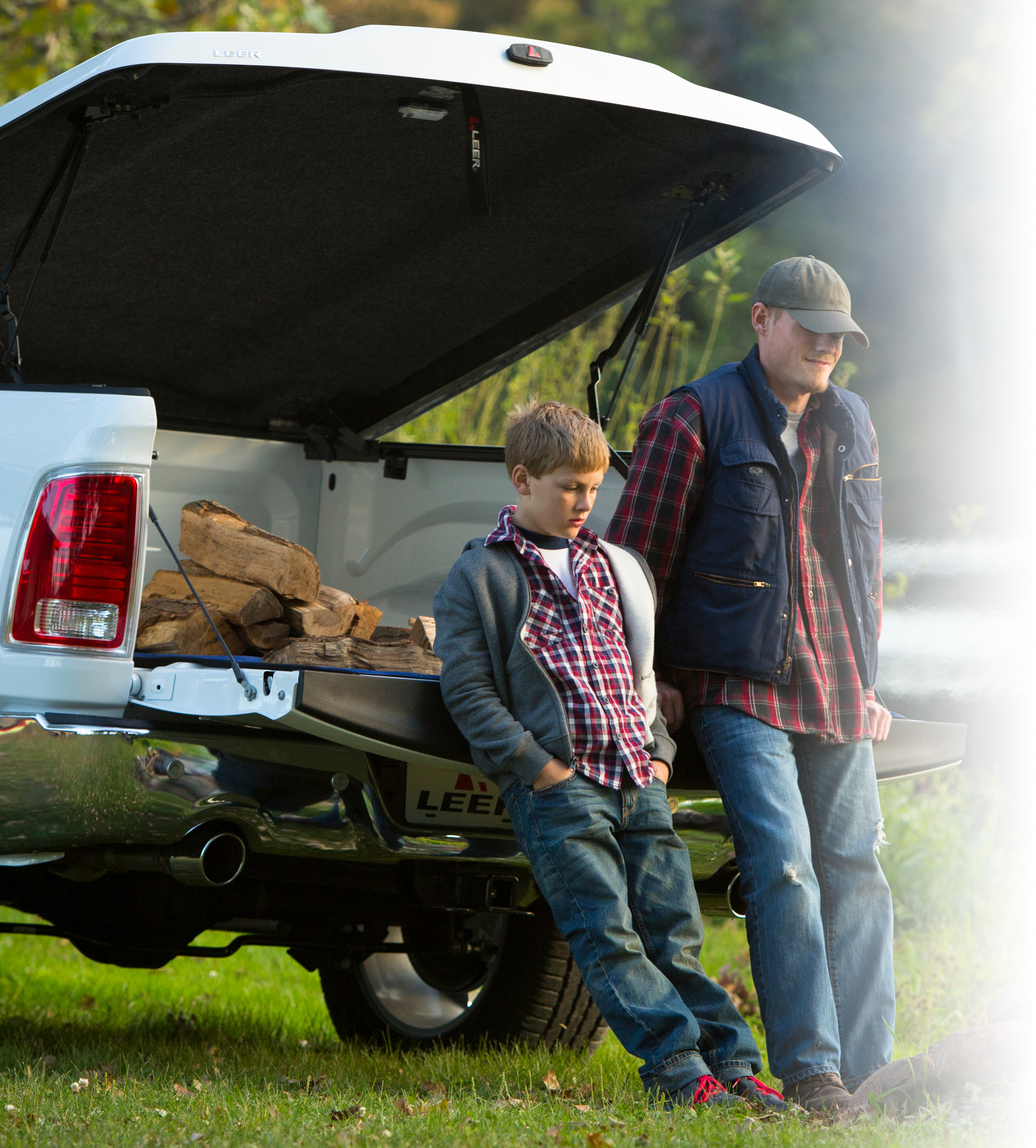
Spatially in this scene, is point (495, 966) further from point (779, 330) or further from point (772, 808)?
point (779, 330)

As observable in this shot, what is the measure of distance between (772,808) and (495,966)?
1299 mm

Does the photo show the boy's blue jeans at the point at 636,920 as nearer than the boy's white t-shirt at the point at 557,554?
Yes

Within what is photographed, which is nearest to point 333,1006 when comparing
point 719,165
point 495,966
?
point 495,966

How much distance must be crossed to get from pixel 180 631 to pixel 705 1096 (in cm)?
163

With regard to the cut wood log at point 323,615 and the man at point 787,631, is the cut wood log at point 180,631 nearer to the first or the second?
the cut wood log at point 323,615

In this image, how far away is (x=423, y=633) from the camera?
3852 mm

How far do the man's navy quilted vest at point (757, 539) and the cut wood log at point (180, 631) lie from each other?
3.58ft

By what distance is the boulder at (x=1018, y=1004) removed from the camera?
338 cm

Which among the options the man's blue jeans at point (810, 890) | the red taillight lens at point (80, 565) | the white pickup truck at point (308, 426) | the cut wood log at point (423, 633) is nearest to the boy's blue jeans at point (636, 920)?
the man's blue jeans at point (810, 890)

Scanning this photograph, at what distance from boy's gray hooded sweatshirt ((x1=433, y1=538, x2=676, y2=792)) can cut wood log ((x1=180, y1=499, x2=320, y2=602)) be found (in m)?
0.76

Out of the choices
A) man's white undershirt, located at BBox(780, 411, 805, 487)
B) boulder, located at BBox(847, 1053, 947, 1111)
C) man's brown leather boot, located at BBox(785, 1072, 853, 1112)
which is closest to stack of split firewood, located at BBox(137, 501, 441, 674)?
man's white undershirt, located at BBox(780, 411, 805, 487)

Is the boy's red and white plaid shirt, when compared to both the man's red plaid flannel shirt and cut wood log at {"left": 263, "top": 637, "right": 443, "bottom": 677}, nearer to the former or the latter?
the man's red plaid flannel shirt

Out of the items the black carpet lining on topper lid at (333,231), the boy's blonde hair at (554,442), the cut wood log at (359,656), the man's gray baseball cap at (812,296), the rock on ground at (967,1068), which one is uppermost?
the black carpet lining on topper lid at (333,231)

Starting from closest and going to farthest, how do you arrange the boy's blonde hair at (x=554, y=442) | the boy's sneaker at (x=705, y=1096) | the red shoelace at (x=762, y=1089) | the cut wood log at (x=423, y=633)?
1. the boy's sneaker at (x=705, y=1096)
2. the red shoelace at (x=762, y=1089)
3. the boy's blonde hair at (x=554, y=442)
4. the cut wood log at (x=423, y=633)
